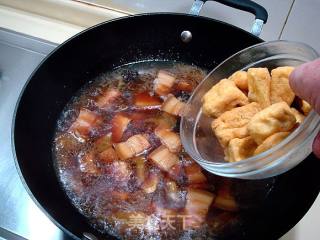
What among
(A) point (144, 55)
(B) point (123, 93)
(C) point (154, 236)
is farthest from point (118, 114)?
(C) point (154, 236)

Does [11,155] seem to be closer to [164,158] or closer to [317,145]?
[164,158]

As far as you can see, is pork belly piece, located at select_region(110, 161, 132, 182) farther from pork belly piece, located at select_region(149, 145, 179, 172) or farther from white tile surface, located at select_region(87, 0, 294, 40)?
white tile surface, located at select_region(87, 0, 294, 40)

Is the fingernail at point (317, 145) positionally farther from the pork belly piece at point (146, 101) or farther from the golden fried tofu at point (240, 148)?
the pork belly piece at point (146, 101)

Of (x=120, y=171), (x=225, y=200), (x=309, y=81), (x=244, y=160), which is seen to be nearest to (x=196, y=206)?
(x=225, y=200)

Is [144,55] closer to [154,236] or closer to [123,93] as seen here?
[123,93]

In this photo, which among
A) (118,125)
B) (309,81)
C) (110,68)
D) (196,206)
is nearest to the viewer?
(309,81)

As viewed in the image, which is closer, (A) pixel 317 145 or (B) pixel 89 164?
(A) pixel 317 145
